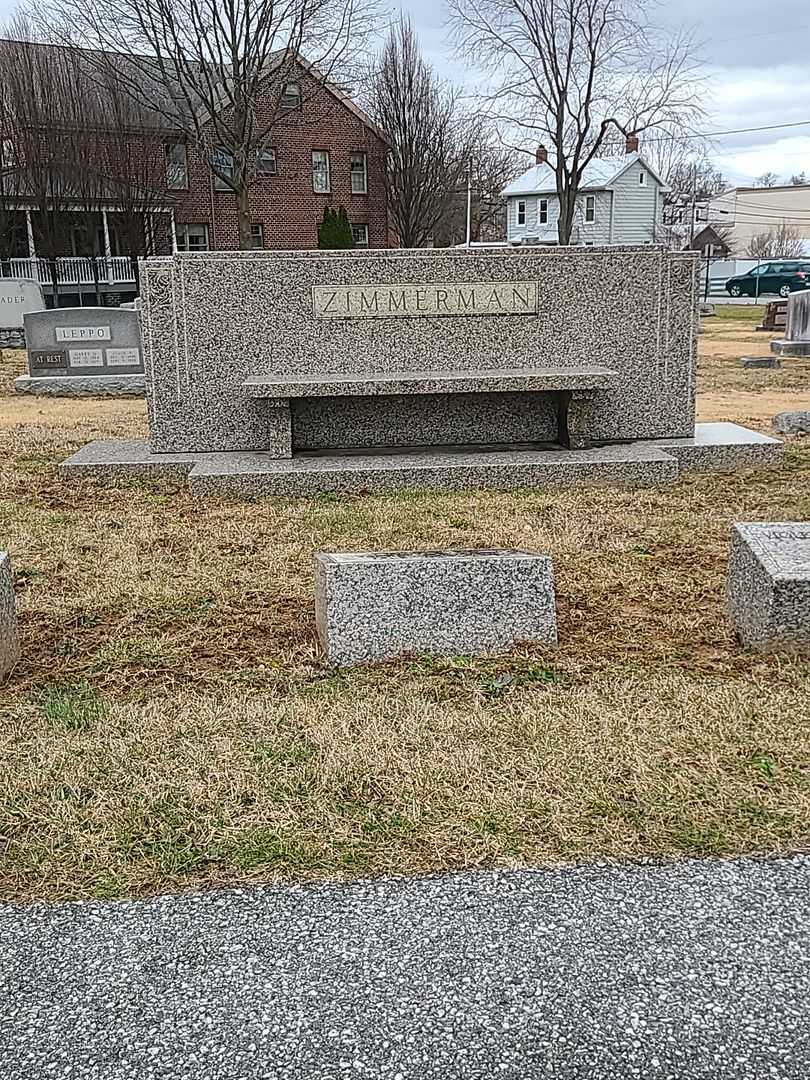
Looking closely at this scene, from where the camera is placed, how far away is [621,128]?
27.8 meters

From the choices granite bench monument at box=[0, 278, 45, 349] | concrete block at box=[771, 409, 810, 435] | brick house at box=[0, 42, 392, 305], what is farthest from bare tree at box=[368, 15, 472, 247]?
concrete block at box=[771, 409, 810, 435]

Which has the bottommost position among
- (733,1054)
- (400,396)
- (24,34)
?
(733,1054)

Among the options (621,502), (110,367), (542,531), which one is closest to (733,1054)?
(542,531)

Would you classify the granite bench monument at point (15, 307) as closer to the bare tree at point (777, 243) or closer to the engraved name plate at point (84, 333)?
the engraved name plate at point (84, 333)

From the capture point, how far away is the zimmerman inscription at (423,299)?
24.3ft

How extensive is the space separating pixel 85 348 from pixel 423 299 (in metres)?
8.30

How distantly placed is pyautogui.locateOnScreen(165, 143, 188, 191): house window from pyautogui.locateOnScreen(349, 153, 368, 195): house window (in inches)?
253

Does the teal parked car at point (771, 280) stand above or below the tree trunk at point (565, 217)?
below

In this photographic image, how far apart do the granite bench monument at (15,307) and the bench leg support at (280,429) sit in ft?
54.0

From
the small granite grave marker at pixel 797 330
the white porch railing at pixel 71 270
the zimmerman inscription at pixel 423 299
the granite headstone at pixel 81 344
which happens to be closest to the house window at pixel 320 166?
the white porch railing at pixel 71 270

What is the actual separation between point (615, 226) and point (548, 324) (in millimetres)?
42672

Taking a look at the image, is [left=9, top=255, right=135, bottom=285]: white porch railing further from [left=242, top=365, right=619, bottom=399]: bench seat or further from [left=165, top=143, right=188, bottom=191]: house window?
[left=242, top=365, right=619, bottom=399]: bench seat

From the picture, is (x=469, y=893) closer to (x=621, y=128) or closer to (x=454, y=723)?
(x=454, y=723)

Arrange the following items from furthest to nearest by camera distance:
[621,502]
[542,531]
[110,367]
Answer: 1. [110,367]
2. [621,502]
3. [542,531]
